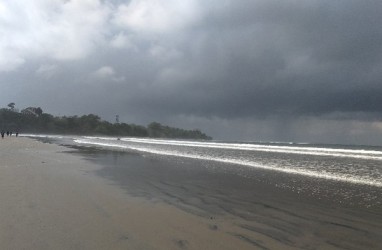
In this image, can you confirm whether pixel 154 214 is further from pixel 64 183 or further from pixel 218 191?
pixel 64 183

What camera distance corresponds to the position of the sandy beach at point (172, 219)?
542 cm

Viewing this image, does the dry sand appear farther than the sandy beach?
No

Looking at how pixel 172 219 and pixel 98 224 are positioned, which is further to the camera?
pixel 172 219

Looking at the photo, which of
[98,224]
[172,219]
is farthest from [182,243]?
[98,224]

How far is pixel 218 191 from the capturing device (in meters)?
11.0

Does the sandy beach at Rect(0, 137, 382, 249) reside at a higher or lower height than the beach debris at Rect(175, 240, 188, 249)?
higher

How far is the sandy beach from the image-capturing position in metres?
5.42

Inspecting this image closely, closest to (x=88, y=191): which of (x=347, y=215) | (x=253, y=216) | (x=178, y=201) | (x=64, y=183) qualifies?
(x=64, y=183)

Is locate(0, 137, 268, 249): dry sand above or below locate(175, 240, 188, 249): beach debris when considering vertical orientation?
above

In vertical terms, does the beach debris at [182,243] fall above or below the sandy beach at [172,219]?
below

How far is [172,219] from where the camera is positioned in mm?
7000

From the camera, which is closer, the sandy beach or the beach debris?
the beach debris

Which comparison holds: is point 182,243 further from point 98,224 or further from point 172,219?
point 98,224

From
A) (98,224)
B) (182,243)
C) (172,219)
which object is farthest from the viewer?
(172,219)
